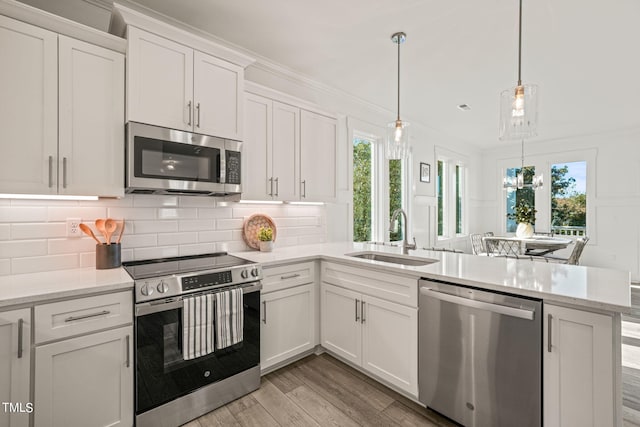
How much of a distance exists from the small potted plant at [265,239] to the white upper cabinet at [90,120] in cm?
115

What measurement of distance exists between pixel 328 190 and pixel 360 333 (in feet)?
4.84

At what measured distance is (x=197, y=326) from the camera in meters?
1.84

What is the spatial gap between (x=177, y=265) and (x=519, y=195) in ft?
23.3

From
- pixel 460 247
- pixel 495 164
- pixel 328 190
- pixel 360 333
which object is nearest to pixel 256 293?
pixel 360 333

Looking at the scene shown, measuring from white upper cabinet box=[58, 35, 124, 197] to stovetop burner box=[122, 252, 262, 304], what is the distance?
549 millimetres

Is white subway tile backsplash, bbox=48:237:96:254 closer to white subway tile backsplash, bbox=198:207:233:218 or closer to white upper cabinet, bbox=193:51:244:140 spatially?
white subway tile backsplash, bbox=198:207:233:218

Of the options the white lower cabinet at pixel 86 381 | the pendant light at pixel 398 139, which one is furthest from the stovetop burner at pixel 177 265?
the pendant light at pixel 398 139

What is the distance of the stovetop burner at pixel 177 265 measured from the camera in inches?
71.7

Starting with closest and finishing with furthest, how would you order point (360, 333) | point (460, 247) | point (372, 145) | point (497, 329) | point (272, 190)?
point (497, 329) < point (360, 333) < point (272, 190) < point (372, 145) < point (460, 247)

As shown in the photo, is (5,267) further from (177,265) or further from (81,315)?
(177,265)

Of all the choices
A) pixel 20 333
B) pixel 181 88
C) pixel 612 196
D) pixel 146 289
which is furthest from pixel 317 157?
pixel 612 196

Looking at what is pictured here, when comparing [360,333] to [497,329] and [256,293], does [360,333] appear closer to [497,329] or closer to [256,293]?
[256,293]

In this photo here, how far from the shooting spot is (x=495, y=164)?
7.04 meters

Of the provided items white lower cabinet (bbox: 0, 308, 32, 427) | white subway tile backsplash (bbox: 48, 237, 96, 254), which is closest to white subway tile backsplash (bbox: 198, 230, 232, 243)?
white subway tile backsplash (bbox: 48, 237, 96, 254)
